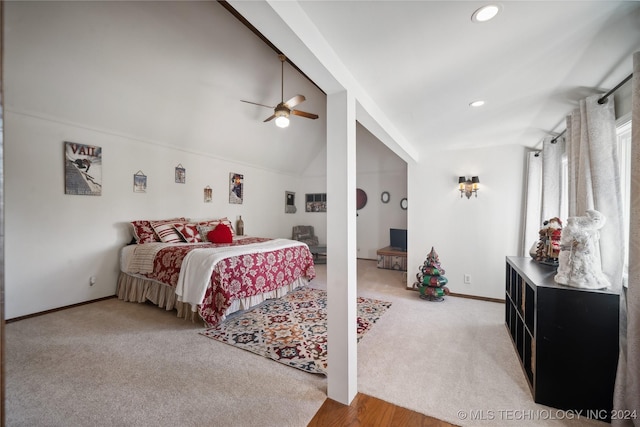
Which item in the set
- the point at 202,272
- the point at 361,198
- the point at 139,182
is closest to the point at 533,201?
the point at 361,198

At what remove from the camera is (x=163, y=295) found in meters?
3.29

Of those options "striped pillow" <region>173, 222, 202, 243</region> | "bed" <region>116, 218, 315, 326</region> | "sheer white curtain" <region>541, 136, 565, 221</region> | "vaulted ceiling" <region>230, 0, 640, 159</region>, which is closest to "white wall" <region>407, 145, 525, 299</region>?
"sheer white curtain" <region>541, 136, 565, 221</region>

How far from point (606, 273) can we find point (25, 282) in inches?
216

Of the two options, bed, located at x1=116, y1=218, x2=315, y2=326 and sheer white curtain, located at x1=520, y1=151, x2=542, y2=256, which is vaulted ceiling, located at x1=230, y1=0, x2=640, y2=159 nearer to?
sheer white curtain, located at x1=520, y1=151, x2=542, y2=256

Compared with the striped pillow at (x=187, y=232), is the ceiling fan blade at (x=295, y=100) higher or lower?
higher

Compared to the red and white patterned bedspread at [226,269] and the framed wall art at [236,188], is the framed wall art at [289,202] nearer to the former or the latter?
the framed wall art at [236,188]

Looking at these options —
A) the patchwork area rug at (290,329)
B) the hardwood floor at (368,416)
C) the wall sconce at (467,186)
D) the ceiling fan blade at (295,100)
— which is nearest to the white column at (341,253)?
the hardwood floor at (368,416)

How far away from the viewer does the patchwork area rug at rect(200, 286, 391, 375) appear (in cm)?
227

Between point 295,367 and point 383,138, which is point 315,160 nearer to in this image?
point 383,138

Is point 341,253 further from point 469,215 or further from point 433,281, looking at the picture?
point 469,215

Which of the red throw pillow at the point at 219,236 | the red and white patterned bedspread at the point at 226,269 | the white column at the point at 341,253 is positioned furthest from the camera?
the red throw pillow at the point at 219,236

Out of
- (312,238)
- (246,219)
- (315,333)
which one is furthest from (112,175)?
(312,238)

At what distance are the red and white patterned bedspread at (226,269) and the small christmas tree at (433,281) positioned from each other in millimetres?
1902

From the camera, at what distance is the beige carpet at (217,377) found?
163 cm
